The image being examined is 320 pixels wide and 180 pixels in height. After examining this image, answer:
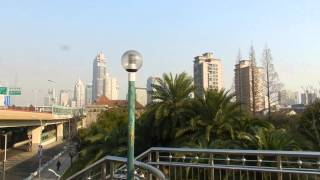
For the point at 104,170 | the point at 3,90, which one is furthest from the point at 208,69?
the point at 104,170

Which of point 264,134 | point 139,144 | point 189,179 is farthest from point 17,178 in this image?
point 189,179

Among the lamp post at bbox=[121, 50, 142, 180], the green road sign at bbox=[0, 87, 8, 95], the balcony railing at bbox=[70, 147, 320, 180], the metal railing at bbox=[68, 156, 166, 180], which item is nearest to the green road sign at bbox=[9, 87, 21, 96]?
the green road sign at bbox=[0, 87, 8, 95]

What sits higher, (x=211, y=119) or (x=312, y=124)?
(x=211, y=119)

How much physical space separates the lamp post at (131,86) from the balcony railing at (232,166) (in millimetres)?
222

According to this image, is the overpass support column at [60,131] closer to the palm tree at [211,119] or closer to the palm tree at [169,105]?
the palm tree at [169,105]

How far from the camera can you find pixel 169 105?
20656 millimetres

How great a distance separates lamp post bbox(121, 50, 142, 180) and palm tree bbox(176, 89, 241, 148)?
36.2 ft

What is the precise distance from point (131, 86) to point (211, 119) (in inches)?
487

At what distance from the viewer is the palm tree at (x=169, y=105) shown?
2000 cm

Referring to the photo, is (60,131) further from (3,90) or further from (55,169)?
(55,169)

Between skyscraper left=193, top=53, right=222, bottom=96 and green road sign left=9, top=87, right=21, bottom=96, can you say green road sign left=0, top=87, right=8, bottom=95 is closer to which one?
green road sign left=9, top=87, right=21, bottom=96

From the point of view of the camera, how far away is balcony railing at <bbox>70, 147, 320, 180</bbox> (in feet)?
25.9

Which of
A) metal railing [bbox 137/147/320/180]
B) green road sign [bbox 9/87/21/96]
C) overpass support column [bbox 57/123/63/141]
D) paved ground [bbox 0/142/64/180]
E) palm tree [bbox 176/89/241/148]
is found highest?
green road sign [bbox 9/87/21/96]

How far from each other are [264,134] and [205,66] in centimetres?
7033
